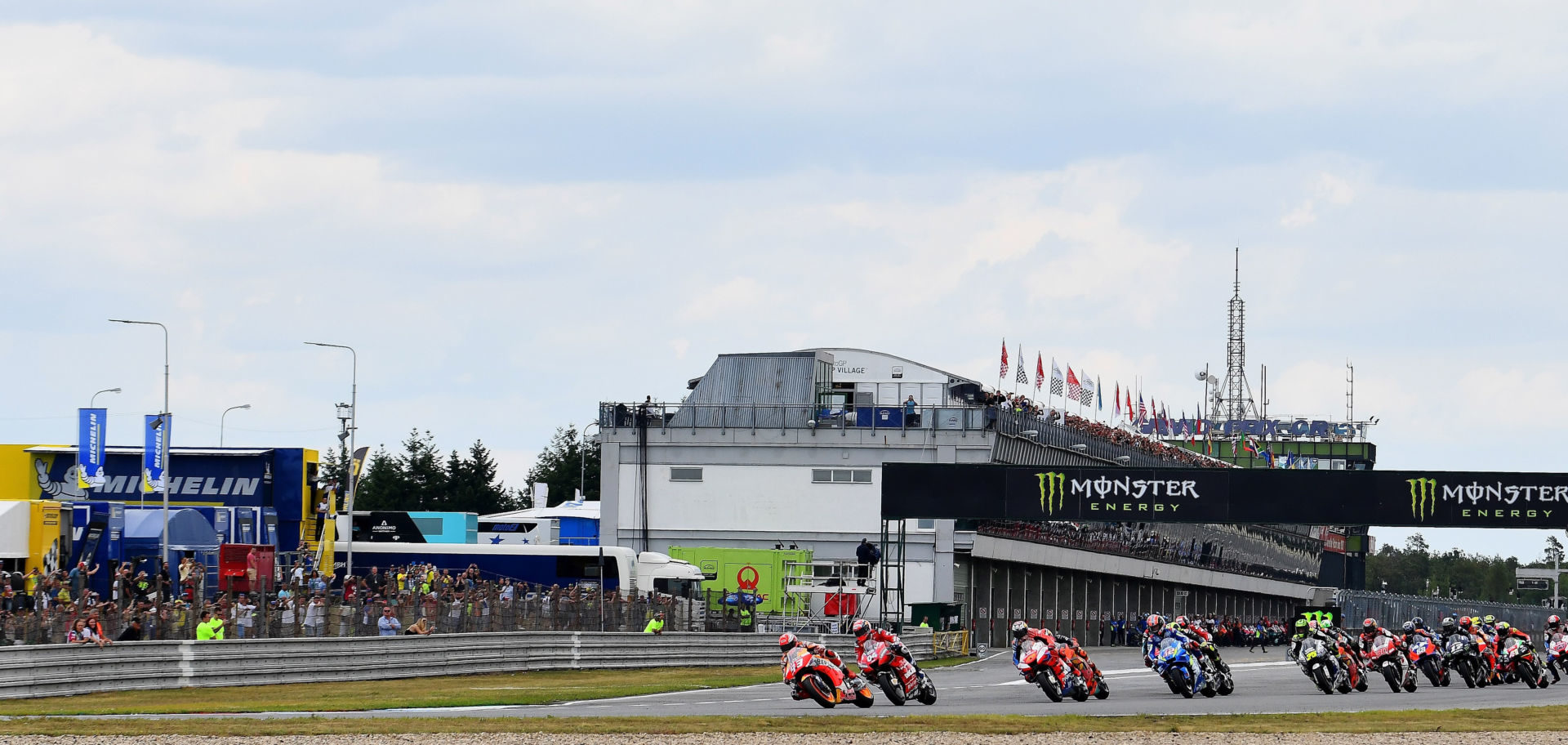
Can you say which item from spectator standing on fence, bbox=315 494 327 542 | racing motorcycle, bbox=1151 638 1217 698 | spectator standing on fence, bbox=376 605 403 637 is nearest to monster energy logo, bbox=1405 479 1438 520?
racing motorcycle, bbox=1151 638 1217 698

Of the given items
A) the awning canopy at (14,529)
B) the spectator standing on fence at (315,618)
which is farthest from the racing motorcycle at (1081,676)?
the awning canopy at (14,529)

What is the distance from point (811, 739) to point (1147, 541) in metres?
63.0

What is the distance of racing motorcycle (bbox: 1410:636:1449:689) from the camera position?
117 feet

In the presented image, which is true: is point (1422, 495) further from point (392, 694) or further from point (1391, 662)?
point (392, 694)

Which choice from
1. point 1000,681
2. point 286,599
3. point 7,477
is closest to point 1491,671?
point 1000,681

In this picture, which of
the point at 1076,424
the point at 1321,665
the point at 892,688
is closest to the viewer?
the point at 892,688

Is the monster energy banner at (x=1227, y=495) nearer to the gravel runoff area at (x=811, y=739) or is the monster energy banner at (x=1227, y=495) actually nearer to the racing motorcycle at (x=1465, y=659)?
the racing motorcycle at (x=1465, y=659)

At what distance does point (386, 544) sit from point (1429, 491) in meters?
26.4

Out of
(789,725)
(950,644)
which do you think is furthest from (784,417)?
(789,725)

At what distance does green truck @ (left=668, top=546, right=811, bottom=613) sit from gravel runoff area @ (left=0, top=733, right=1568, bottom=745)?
3359 cm

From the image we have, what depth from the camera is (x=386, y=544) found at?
183 ft

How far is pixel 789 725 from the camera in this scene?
23.8 meters

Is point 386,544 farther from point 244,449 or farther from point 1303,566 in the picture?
point 1303,566

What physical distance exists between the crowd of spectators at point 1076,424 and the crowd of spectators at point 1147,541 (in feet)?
9.86
